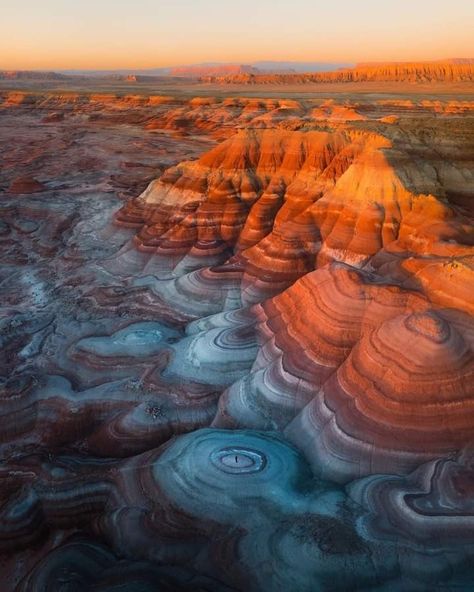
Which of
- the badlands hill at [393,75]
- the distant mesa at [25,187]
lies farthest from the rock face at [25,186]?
the badlands hill at [393,75]

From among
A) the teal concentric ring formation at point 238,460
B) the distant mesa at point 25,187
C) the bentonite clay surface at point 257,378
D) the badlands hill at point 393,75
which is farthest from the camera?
the badlands hill at point 393,75

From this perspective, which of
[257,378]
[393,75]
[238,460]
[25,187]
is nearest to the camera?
[238,460]

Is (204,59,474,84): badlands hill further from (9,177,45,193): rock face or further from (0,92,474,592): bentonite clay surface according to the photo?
(0,92,474,592): bentonite clay surface

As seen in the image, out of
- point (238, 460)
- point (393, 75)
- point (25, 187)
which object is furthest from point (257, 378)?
point (393, 75)

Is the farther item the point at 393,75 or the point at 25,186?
the point at 393,75

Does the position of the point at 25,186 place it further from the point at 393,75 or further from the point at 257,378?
the point at 393,75

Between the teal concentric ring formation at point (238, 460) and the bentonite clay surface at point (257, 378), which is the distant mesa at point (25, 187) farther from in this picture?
the teal concentric ring formation at point (238, 460)

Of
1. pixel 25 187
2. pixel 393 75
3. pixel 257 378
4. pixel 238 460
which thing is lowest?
pixel 238 460

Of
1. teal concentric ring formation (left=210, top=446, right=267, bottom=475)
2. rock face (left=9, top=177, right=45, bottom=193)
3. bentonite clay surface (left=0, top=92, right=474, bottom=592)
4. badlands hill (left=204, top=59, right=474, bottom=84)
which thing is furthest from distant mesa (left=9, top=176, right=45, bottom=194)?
badlands hill (left=204, top=59, right=474, bottom=84)
